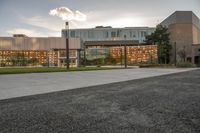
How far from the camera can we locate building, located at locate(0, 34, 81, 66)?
189ft

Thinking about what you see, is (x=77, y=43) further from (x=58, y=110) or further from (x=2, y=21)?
(x=58, y=110)

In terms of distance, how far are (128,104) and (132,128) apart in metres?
2.10

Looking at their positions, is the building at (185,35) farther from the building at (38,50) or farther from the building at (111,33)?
the building at (38,50)

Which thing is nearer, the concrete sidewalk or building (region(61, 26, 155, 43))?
the concrete sidewalk

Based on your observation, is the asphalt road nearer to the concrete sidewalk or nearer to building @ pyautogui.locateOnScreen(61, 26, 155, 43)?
the concrete sidewalk

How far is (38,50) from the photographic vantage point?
60062 mm

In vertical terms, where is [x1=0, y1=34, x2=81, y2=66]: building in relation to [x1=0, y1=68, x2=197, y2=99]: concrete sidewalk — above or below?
above

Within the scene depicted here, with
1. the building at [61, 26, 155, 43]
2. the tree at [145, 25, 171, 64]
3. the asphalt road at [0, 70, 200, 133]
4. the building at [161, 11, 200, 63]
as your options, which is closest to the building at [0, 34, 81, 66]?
the tree at [145, 25, 171, 64]

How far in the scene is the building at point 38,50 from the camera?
2270 inches

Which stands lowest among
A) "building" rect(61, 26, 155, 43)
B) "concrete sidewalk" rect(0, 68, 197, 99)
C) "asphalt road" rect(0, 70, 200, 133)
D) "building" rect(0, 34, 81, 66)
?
"asphalt road" rect(0, 70, 200, 133)

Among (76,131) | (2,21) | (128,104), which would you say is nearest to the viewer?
(76,131)

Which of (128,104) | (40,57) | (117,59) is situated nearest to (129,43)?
(117,59)

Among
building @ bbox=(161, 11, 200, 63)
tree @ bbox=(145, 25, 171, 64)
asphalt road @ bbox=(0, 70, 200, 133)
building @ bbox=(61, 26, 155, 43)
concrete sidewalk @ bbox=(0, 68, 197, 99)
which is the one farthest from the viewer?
building @ bbox=(61, 26, 155, 43)

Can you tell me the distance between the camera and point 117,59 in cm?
7244
